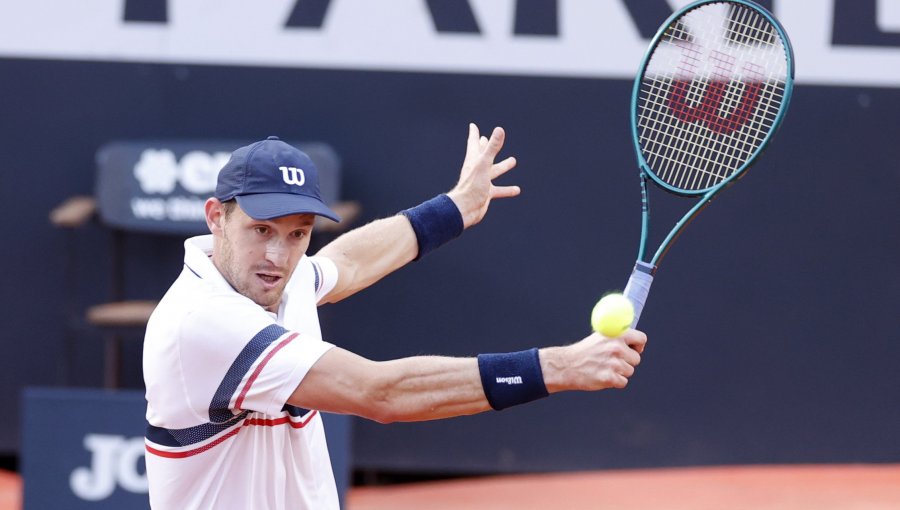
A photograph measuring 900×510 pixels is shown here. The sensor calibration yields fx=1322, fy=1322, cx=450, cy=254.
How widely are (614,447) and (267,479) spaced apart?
10.6 feet

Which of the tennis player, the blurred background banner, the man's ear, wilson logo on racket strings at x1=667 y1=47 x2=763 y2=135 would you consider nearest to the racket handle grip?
the tennis player

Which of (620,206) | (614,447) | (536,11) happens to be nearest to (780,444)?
(614,447)

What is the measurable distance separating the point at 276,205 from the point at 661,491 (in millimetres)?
3373

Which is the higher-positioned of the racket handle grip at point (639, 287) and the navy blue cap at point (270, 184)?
the navy blue cap at point (270, 184)

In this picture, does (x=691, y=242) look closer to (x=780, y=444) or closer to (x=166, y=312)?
(x=780, y=444)

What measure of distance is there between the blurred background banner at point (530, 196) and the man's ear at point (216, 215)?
9.32ft

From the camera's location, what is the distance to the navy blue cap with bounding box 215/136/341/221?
2698 mm

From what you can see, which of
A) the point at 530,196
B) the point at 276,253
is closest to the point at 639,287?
the point at 276,253

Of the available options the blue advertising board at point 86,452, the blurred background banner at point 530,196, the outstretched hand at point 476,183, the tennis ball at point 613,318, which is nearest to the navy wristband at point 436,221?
the outstretched hand at point 476,183

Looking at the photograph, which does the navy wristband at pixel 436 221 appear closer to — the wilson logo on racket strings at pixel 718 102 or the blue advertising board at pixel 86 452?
the wilson logo on racket strings at pixel 718 102

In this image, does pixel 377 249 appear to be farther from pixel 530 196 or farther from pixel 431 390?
pixel 530 196

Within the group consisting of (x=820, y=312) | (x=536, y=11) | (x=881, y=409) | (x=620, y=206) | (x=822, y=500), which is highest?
(x=536, y=11)

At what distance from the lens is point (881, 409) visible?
5.71 metres

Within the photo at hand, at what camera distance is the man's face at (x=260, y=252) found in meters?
2.73
